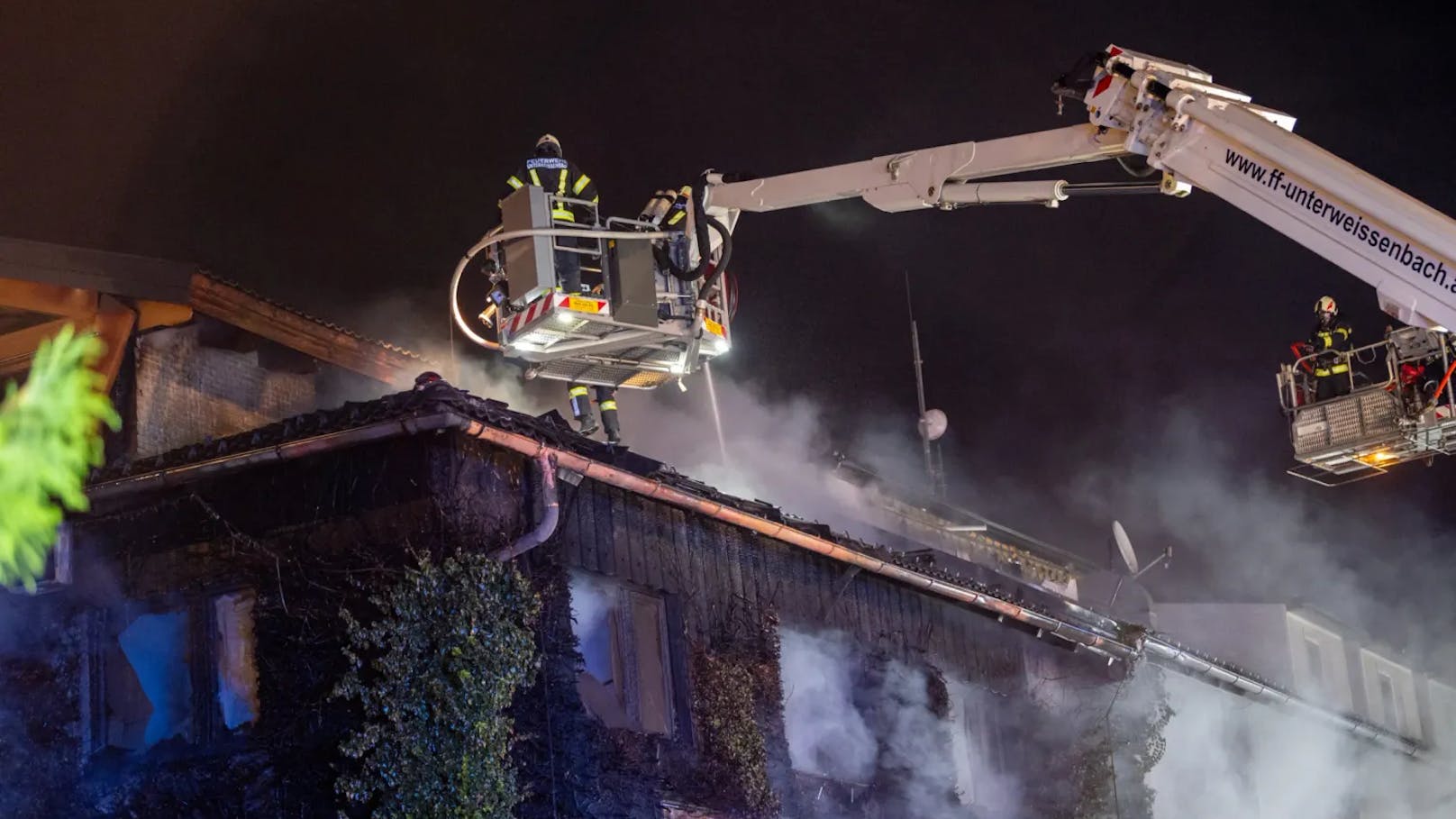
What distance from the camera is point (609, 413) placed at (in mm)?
13305

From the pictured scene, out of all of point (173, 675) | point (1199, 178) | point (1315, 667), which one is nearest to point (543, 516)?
point (173, 675)

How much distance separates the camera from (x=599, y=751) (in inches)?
471

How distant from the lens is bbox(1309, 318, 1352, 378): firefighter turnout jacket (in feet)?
47.1

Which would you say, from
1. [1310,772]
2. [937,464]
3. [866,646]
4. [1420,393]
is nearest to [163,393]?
[866,646]

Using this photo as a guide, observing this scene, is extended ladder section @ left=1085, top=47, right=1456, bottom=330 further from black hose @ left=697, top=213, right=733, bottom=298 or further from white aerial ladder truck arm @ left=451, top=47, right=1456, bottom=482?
black hose @ left=697, top=213, right=733, bottom=298

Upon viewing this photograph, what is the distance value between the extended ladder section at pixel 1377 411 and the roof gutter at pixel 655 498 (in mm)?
3987

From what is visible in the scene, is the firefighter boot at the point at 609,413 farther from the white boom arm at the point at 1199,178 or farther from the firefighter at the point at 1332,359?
the firefighter at the point at 1332,359

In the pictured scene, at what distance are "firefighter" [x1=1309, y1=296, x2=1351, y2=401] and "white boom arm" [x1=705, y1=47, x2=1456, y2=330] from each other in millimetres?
4545

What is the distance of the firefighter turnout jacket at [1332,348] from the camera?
1436 cm

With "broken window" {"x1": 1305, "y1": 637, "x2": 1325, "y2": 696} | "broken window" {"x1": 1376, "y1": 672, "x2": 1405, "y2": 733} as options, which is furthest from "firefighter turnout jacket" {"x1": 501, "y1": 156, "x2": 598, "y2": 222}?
"broken window" {"x1": 1376, "y1": 672, "x2": 1405, "y2": 733}

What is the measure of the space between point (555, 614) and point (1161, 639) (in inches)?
429

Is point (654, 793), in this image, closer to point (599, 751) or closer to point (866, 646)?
point (599, 751)

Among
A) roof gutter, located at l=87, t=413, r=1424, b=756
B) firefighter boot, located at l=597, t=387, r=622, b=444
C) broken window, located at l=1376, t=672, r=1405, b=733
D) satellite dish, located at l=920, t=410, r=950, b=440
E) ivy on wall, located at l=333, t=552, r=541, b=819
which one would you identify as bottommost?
ivy on wall, located at l=333, t=552, r=541, b=819

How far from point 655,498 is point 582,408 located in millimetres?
1050
